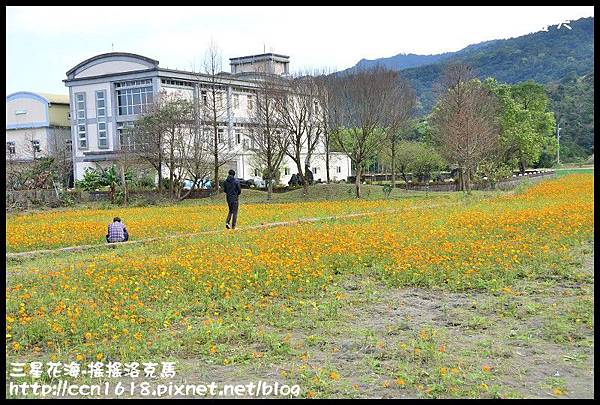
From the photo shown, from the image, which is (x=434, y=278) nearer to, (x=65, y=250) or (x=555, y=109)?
(x=65, y=250)

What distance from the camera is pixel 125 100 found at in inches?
2447

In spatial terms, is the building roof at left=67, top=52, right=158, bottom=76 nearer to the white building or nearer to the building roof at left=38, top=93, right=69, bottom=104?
the white building

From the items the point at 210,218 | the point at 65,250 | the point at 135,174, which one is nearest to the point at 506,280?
the point at 65,250

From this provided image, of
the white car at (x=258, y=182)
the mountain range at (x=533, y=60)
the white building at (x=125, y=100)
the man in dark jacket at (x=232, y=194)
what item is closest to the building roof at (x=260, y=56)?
the white building at (x=125, y=100)

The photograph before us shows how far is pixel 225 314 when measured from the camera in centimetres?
922

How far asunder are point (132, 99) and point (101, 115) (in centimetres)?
393

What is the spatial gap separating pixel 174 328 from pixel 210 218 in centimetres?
1708

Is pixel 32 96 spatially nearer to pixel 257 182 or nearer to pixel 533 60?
pixel 257 182

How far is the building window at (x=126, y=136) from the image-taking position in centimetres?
4719

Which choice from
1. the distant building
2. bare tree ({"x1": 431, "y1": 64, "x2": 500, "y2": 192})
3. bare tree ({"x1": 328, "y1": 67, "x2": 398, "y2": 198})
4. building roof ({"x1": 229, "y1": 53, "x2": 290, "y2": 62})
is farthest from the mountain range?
bare tree ({"x1": 328, "y1": 67, "x2": 398, "y2": 198})

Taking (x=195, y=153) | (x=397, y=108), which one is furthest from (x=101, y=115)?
(x=397, y=108)

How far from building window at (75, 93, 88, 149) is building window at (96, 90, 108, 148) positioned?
6.07 feet

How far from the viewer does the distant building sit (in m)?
69.9

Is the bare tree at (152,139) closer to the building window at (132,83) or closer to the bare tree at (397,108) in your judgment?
the bare tree at (397,108)
